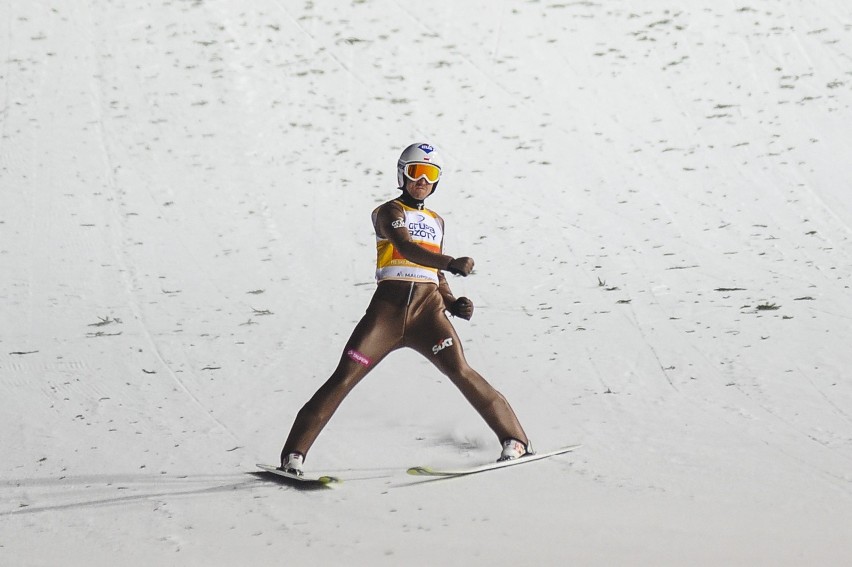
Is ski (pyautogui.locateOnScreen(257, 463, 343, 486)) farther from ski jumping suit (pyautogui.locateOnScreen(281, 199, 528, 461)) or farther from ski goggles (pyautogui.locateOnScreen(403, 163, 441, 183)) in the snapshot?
ski goggles (pyautogui.locateOnScreen(403, 163, 441, 183))

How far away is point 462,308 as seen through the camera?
16.6 feet

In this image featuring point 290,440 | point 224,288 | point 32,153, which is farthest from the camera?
point 32,153

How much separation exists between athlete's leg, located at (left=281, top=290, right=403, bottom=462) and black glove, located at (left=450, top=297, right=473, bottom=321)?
0.27 meters

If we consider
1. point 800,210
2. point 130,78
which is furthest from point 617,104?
point 130,78

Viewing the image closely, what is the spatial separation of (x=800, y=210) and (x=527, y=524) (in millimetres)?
7532

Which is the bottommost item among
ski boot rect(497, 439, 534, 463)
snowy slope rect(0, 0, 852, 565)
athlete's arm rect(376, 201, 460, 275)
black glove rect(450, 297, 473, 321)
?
snowy slope rect(0, 0, 852, 565)

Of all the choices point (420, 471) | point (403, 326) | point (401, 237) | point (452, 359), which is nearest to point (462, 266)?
point (401, 237)

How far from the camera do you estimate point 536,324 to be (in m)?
8.59

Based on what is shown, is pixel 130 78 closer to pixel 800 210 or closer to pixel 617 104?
pixel 617 104

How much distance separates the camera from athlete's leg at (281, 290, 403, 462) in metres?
5.00

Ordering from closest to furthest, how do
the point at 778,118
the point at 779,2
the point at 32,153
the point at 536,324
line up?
1. the point at 536,324
2. the point at 32,153
3. the point at 778,118
4. the point at 779,2

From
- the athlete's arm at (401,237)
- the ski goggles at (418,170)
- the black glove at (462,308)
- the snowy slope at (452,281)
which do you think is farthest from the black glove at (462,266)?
the snowy slope at (452,281)

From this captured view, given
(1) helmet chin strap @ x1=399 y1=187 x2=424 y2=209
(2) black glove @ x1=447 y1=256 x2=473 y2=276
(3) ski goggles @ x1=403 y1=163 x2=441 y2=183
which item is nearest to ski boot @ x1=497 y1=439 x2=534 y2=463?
(2) black glove @ x1=447 y1=256 x2=473 y2=276

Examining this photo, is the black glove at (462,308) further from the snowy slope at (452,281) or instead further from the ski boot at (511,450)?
the snowy slope at (452,281)
